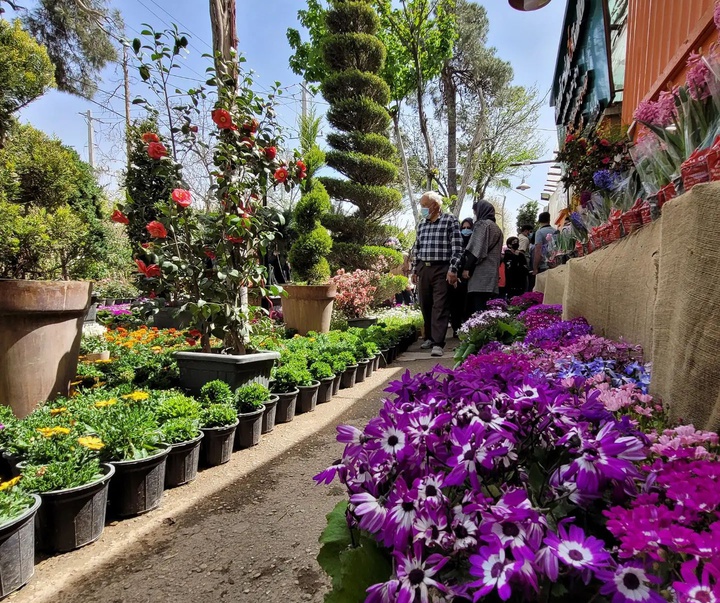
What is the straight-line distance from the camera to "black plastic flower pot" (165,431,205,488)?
2393 mm

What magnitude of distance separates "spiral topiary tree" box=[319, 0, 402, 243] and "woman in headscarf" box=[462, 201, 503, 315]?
14.1 ft

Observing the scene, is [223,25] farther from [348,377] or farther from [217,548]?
[217,548]

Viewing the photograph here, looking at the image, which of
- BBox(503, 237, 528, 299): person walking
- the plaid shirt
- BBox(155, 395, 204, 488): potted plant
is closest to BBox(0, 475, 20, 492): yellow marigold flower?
BBox(155, 395, 204, 488): potted plant

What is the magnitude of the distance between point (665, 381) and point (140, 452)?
7.17ft

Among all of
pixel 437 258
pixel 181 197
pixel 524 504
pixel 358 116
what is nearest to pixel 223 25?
pixel 181 197

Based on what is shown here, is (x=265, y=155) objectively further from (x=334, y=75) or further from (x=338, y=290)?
(x=334, y=75)

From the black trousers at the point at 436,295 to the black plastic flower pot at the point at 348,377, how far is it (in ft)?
5.12

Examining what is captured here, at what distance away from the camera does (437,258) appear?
18.6ft

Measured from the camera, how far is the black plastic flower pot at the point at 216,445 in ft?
8.78

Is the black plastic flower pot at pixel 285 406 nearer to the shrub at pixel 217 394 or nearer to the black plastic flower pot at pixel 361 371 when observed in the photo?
the shrub at pixel 217 394

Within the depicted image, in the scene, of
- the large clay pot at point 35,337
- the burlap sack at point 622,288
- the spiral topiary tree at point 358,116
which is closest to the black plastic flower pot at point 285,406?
the large clay pot at point 35,337

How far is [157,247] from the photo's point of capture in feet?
11.2

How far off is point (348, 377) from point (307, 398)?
3.17ft

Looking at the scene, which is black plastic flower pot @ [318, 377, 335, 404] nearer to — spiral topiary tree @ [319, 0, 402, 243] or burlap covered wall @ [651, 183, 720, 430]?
burlap covered wall @ [651, 183, 720, 430]
